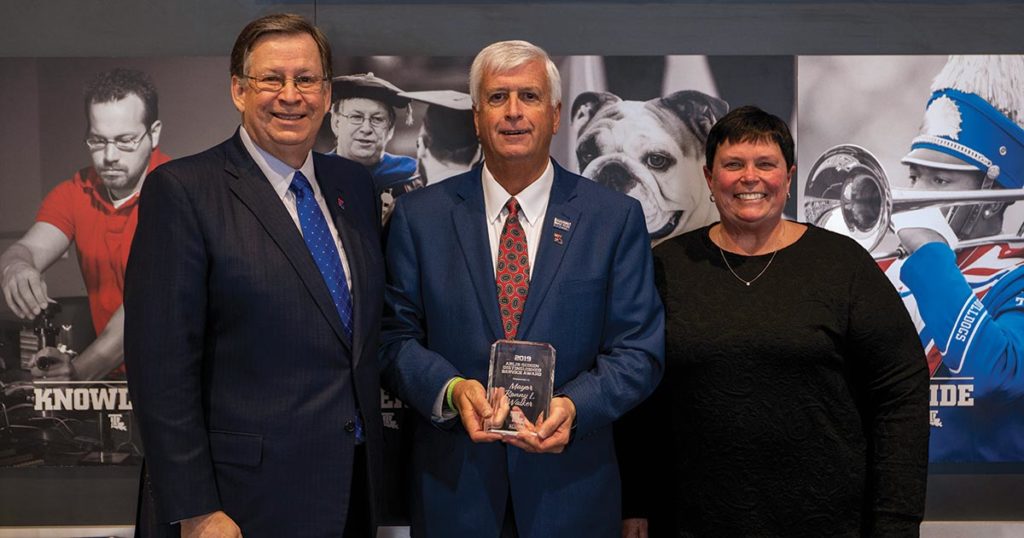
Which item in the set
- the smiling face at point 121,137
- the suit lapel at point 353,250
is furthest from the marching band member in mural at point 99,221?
the suit lapel at point 353,250

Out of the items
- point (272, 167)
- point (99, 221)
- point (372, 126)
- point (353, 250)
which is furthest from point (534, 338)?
point (99, 221)

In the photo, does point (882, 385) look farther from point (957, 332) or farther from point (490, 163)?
point (490, 163)

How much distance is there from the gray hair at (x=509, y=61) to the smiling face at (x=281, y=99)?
1.56 feet

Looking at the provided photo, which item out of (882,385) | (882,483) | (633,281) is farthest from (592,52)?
(882,483)

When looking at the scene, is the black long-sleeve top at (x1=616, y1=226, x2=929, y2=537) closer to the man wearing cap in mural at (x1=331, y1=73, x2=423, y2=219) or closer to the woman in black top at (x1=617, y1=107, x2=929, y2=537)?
the woman in black top at (x1=617, y1=107, x2=929, y2=537)

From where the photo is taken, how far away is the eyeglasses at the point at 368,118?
3.14 meters

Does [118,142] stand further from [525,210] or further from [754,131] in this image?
[754,131]

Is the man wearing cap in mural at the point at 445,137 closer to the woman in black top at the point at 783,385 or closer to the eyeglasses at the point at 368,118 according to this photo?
the eyeglasses at the point at 368,118

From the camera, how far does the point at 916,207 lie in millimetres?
3188

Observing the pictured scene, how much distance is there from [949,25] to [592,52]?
129 cm

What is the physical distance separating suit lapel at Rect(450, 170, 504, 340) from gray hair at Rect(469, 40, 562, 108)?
0.85 ft

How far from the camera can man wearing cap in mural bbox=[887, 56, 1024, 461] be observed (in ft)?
10.4

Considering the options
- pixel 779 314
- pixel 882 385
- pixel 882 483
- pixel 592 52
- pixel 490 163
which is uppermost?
pixel 592 52

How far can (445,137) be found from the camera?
10.4ft
